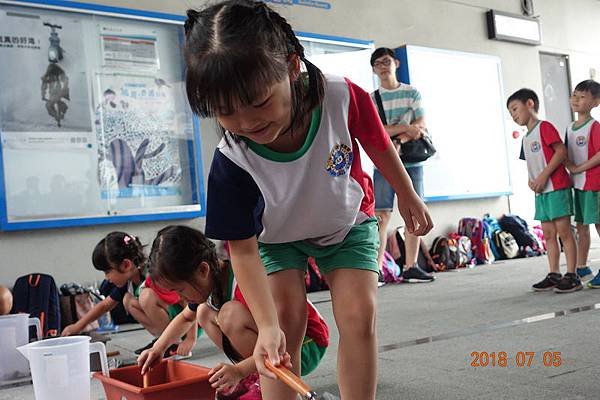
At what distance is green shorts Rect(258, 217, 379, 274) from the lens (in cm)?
144

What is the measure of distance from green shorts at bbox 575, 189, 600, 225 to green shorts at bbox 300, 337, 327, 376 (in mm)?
2261

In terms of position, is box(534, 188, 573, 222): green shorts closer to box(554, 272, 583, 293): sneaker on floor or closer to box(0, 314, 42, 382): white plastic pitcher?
box(554, 272, 583, 293): sneaker on floor

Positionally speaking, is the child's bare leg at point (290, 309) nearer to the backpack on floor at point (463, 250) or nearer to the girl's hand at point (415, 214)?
the girl's hand at point (415, 214)

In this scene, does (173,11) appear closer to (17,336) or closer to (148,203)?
(148,203)

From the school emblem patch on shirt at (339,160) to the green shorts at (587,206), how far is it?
2495 millimetres

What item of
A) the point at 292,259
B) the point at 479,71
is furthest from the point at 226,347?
the point at 479,71

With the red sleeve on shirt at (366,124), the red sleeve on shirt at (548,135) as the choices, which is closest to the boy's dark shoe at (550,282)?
the red sleeve on shirt at (548,135)

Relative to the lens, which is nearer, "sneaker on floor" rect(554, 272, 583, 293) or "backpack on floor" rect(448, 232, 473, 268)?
"sneaker on floor" rect(554, 272, 583, 293)

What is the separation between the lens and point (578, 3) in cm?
736

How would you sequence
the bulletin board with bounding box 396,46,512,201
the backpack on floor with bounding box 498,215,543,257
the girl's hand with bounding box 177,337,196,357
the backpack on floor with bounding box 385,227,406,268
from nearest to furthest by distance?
the girl's hand with bounding box 177,337,196,357
the backpack on floor with bounding box 385,227,406,268
the bulletin board with bounding box 396,46,512,201
the backpack on floor with bounding box 498,215,543,257

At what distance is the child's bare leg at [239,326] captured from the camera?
163 centimetres

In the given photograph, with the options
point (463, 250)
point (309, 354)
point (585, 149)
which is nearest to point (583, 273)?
point (585, 149)

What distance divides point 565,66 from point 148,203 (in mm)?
4998
